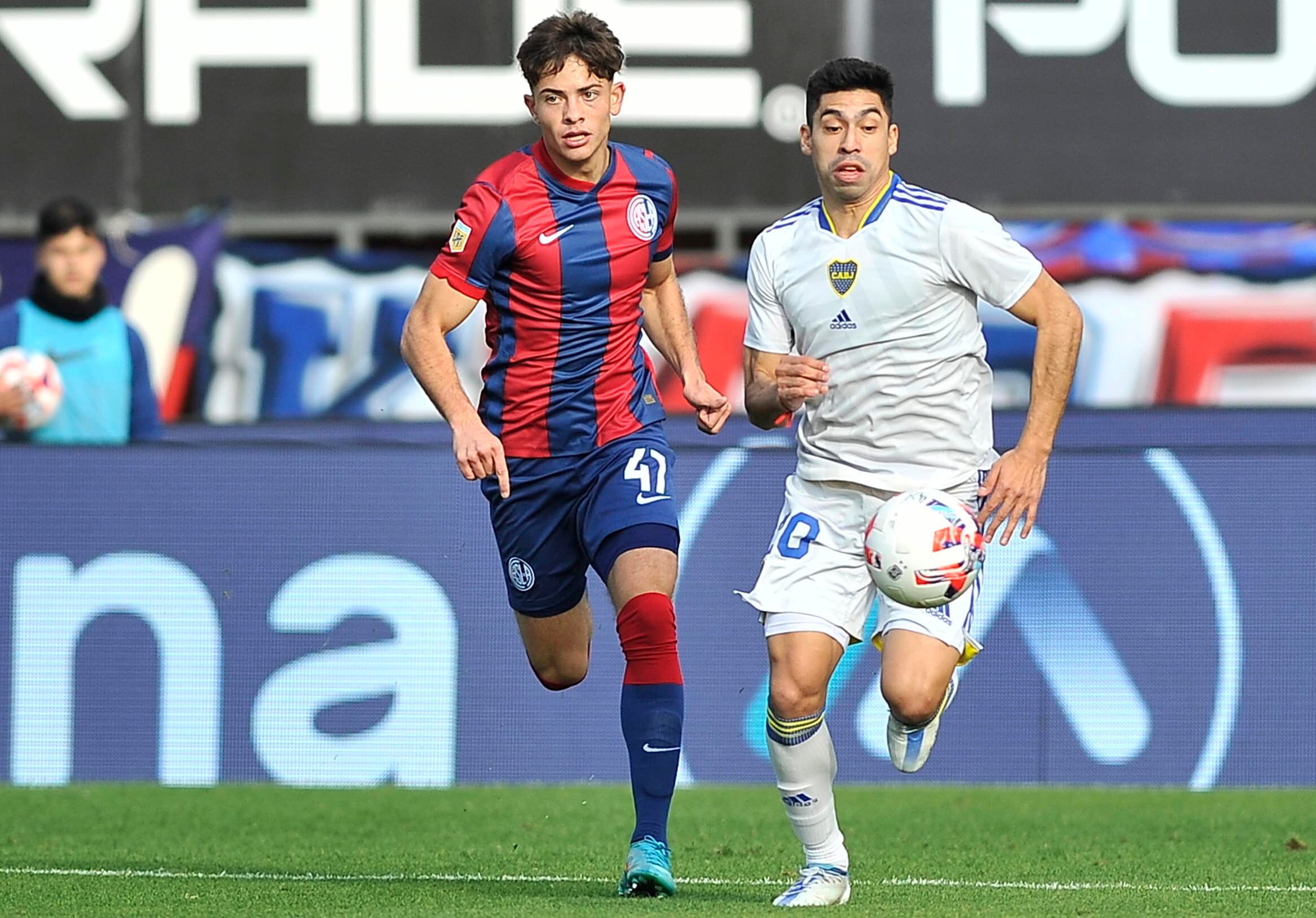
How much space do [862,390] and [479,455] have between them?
3.72ft

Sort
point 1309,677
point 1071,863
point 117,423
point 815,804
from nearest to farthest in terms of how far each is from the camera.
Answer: point 815,804
point 1071,863
point 1309,677
point 117,423

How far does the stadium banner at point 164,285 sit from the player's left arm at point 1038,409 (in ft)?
30.9

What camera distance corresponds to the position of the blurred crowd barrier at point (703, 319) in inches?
587

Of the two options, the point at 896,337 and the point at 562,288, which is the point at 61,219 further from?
the point at 896,337

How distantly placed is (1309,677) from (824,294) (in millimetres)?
4105

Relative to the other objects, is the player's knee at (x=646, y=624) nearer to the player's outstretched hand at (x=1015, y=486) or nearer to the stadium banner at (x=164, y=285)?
the player's outstretched hand at (x=1015, y=486)

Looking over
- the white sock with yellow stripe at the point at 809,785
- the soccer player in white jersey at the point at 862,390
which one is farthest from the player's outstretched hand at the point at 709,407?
the white sock with yellow stripe at the point at 809,785

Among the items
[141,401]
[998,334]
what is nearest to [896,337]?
[141,401]

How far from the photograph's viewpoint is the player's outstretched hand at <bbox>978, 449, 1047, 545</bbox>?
6.30 m

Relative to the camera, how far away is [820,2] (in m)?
15.3

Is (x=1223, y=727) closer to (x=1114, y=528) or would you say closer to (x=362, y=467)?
(x=1114, y=528)

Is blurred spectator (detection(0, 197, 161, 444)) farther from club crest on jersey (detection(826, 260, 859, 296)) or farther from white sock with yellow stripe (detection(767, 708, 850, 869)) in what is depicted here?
white sock with yellow stripe (detection(767, 708, 850, 869))

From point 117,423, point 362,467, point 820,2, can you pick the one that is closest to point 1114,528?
point 362,467

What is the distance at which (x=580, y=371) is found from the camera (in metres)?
7.18
